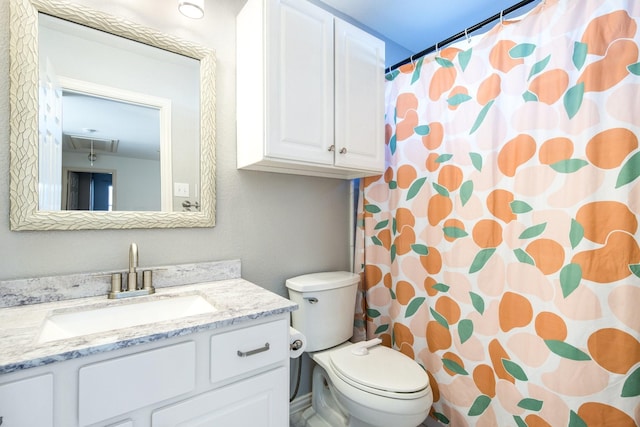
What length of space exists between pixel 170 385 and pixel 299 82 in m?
1.19

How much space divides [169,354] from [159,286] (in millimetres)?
505

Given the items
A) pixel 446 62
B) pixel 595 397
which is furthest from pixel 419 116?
pixel 595 397

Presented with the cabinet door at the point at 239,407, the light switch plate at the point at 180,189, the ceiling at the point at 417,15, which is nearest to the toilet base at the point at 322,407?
the cabinet door at the point at 239,407

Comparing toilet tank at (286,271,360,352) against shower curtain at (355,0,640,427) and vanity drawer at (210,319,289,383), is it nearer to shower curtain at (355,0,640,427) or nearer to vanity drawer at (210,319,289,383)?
shower curtain at (355,0,640,427)

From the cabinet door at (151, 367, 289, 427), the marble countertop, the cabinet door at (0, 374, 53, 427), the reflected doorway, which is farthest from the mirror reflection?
the cabinet door at (151, 367, 289, 427)

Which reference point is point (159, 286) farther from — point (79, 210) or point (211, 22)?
point (211, 22)

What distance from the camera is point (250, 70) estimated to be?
51.1 inches

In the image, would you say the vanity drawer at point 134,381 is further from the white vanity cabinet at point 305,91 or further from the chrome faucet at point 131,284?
the white vanity cabinet at point 305,91

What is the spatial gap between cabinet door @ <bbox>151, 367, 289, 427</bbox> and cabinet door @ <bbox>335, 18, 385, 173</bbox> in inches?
37.9

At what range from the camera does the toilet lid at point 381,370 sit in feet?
3.86

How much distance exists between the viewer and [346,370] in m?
1.28

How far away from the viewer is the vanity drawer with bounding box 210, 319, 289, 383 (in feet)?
2.80

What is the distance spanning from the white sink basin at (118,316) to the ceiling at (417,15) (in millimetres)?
1775

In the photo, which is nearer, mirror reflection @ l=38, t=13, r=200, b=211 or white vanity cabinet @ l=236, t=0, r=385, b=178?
mirror reflection @ l=38, t=13, r=200, b=211
